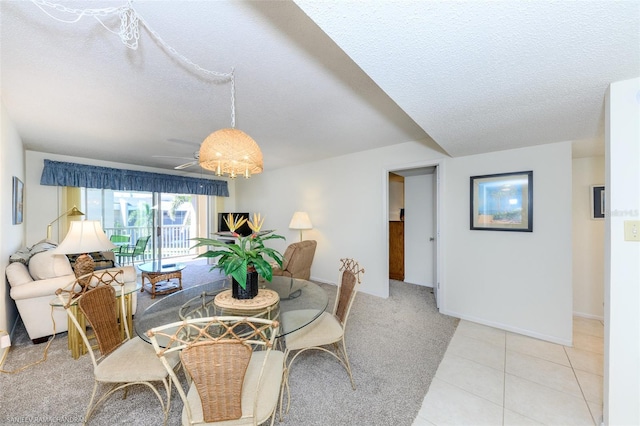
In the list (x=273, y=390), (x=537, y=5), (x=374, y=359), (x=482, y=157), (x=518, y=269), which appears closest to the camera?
(x=537, y=5)

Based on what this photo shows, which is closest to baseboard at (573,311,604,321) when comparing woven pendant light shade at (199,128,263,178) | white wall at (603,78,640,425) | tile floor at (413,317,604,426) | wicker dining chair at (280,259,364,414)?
tile floor at (413,317,604,426)

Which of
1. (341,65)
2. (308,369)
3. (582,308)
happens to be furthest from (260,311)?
(582,308)

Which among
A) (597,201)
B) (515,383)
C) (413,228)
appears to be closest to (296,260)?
(413,228)

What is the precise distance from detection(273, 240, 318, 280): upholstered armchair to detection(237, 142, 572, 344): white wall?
86 cm

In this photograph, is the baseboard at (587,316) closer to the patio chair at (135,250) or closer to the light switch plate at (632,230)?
the light switch plate at (632,230)

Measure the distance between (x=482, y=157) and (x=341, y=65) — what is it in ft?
7.18

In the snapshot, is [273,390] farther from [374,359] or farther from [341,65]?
[341,65]

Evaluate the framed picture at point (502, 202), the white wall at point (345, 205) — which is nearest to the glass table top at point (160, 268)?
the white wall at point (345, 205)

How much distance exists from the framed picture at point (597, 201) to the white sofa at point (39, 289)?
19.5 feet

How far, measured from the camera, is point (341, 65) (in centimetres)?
168

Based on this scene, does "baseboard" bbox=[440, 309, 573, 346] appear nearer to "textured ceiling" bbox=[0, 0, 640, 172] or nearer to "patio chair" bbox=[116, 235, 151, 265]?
"textured ceiling" bbox=[0, 0, 640, 172]

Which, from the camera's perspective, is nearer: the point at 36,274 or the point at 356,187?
the point at 36,274

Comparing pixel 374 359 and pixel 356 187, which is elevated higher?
pixel 356 187

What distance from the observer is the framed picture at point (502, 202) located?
2.62 meters
